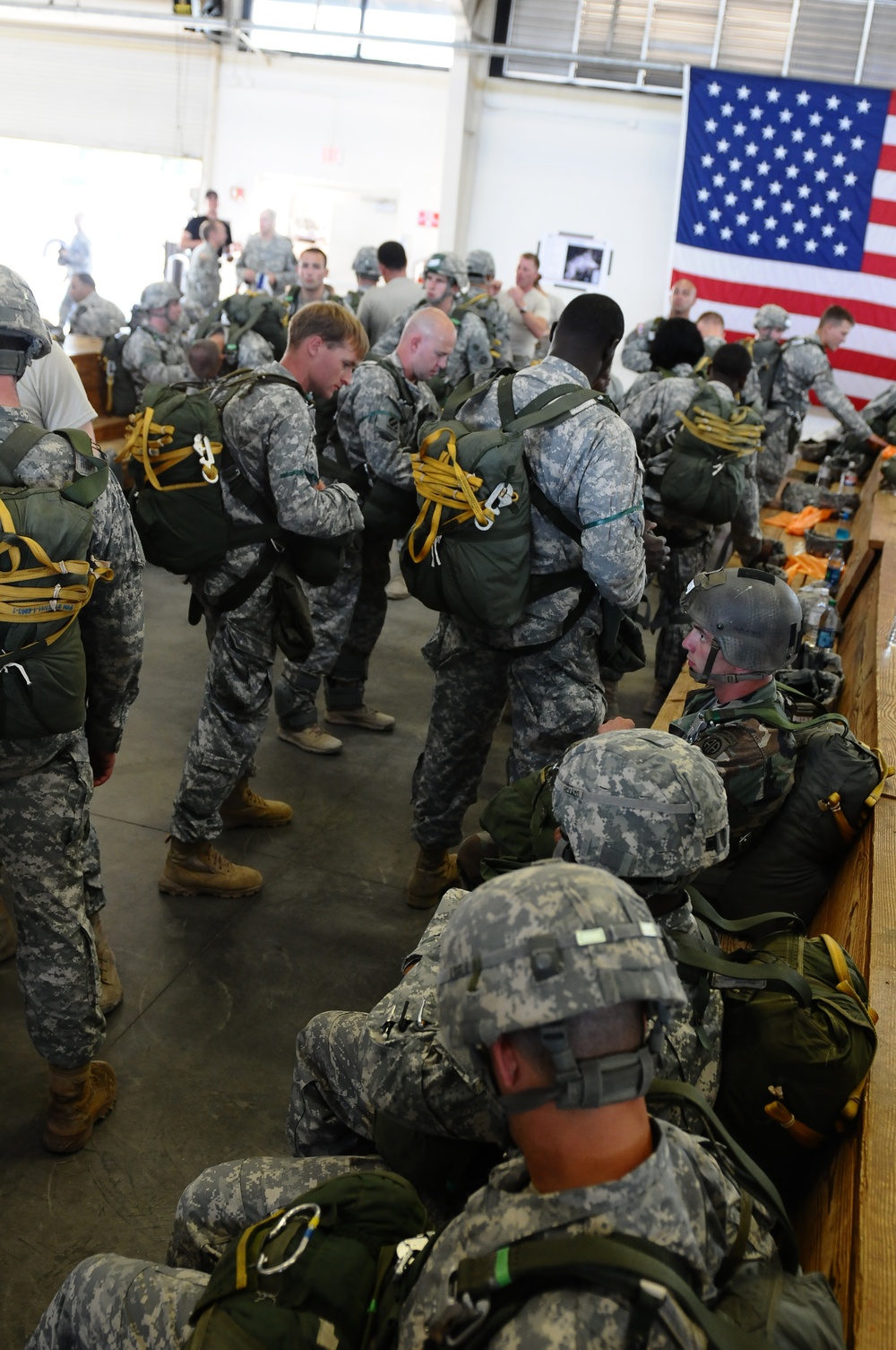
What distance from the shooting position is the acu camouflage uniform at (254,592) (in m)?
3.15

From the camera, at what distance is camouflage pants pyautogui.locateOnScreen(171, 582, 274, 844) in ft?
11.1

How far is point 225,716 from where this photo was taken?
3387 millimetres

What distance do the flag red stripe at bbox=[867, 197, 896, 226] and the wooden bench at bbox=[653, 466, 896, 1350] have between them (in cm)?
910

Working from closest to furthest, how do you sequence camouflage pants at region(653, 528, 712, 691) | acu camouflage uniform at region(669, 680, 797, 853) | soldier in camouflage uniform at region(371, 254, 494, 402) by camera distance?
1. acu camouflage uniform at region(669, 680, 797, 853)
2. camouflage pants at region(653, 528, 712, 691)
3. soldier in camouflage uniform at region(371, 254, 494, 402)

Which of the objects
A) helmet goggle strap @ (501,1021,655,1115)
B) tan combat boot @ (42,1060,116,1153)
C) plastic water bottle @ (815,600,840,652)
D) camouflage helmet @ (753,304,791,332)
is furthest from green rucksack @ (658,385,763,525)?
helmet goggle strap @ (501,1021,655,1115)

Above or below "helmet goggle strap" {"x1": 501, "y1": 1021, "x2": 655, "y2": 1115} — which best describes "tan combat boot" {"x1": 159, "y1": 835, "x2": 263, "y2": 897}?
below

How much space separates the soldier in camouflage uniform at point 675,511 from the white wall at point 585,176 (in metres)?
8.48

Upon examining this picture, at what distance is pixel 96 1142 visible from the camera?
2512mm

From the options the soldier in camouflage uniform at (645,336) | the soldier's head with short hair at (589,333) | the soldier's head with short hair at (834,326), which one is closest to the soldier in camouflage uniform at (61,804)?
the soldier's head with short hair at (589,333)

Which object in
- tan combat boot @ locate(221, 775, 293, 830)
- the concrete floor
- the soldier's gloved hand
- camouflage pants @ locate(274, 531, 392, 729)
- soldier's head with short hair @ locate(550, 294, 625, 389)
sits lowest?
the concrete floor

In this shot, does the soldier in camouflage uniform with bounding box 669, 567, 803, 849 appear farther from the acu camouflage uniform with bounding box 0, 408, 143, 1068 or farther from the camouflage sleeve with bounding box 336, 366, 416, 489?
the camouflage sleeve with bounding box 336, 366, 416, 489

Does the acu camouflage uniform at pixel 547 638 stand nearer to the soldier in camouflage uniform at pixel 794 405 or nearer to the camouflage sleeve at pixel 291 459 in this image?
the camouflage sleeve at pixel 291 459

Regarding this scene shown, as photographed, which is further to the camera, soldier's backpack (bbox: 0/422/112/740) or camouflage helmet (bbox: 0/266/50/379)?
camouflage helmet (bbox: 0/266/50/379)

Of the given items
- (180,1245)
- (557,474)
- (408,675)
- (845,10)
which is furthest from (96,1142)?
(845,10)
